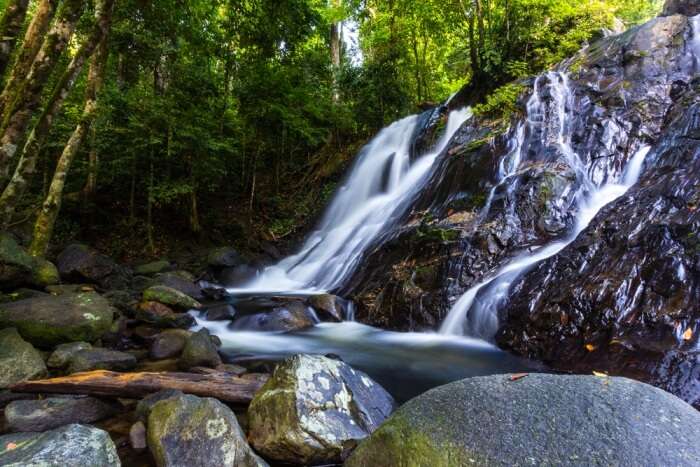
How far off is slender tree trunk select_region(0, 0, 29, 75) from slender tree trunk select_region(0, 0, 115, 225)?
5.47 feet

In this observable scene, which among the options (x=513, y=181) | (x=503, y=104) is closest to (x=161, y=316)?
(x=513, y=181)

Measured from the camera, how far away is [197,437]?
2.67 meters

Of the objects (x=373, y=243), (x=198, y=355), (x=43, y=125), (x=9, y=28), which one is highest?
(x=9, y=28)

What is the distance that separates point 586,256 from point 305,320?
410 centimetres

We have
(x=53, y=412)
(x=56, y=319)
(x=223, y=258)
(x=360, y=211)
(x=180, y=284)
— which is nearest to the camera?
(x=53, y=412)

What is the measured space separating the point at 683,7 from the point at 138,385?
15.4m

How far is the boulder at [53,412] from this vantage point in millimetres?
3113

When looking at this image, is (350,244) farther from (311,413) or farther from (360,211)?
(311,413)

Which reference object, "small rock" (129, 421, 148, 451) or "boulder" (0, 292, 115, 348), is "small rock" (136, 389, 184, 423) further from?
"boulder" (0, 292, 115, 348)

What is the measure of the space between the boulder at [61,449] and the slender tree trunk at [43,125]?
14.5ft

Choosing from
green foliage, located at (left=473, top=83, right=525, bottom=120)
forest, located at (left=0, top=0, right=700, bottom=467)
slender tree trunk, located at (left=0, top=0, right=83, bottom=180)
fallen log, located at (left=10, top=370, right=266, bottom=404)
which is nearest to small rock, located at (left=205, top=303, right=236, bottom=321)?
forest, located at (left=0, top=0, right=700, bottom=467)

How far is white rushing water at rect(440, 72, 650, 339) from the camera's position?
5.51 m

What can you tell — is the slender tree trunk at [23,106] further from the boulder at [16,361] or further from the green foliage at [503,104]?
the green foliage at [503,104]

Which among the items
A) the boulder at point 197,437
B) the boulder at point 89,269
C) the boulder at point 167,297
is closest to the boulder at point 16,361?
the boulder at point 197,437
